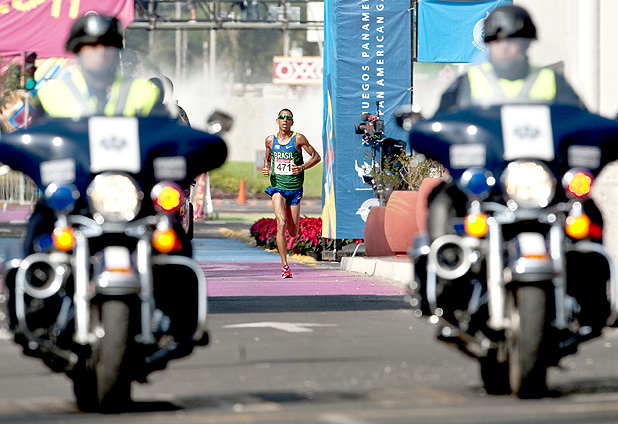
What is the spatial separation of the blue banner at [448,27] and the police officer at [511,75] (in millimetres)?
16134

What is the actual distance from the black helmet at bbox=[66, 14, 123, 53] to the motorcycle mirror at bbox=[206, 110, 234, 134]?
55cm

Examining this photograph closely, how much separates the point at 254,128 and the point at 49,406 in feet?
240

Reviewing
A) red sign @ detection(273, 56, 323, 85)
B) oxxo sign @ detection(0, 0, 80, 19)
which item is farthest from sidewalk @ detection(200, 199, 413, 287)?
red sign @ detection(273, 56, 323, 85)

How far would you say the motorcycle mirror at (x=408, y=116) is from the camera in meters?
7.09

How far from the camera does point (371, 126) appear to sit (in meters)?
19.3

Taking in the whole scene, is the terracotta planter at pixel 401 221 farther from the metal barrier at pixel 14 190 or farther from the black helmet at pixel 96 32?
the metal barrier at pixel 14 190

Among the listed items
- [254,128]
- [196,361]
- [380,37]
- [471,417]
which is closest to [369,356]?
[196,361]

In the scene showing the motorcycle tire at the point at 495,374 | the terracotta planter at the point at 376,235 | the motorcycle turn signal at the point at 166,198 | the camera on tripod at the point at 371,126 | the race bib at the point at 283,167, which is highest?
the camera on tripod at the point at 371,126

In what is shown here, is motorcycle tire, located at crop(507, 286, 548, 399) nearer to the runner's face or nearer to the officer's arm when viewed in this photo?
the officer's arm

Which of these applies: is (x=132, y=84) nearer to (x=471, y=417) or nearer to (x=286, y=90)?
(x=471, y=417)

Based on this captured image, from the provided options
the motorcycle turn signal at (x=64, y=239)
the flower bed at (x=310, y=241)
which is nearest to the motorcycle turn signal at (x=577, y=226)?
the motorcycle turn signal at (x=64, y=239)

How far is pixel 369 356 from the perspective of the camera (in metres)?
8.27

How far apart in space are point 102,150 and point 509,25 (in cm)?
200

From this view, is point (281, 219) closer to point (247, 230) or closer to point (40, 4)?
Answer: point (40, 4)
